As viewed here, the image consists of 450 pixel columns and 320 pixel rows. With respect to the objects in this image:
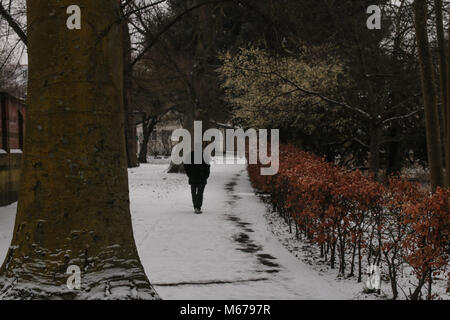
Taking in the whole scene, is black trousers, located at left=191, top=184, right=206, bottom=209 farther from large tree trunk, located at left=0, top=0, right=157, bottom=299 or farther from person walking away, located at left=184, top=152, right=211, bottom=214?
large tree trunk, located at left=0, top=0, right=157, bottom=299

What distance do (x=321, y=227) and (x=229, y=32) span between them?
19063 millimetres

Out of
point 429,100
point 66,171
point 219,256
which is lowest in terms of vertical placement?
point 219,256

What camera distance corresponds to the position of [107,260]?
12.6 ft

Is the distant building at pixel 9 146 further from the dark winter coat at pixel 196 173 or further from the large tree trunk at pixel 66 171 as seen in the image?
the large tree trunk at pixel 66 171

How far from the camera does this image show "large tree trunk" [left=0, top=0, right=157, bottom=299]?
3.71m

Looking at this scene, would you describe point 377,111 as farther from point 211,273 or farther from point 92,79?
point 92,79

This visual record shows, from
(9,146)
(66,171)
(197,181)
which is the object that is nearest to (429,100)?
(197,181)

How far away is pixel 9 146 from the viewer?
1188 centimetres

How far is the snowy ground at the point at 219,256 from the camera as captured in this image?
201 inches

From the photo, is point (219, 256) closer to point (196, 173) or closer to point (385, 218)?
point (385, 218)

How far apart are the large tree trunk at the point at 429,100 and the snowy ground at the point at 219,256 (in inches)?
132

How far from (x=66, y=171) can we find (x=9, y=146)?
9.29 meters

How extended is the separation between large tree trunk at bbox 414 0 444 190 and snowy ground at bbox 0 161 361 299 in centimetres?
336

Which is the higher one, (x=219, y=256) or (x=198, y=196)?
(x=198, y=196)
